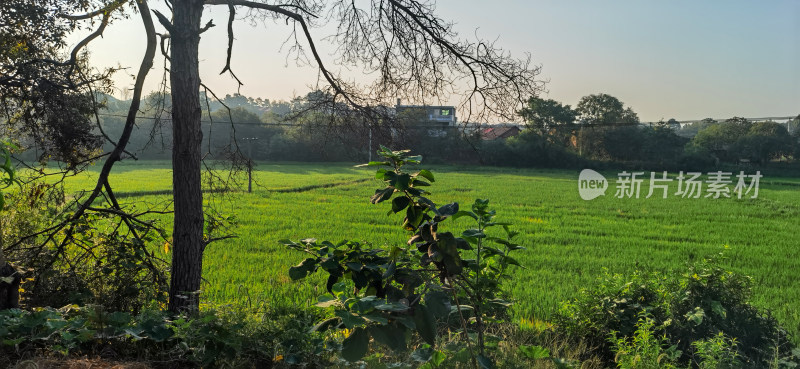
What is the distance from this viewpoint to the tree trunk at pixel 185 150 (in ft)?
11.6

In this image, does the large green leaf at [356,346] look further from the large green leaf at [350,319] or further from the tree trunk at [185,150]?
the tree trunk at [185,150]

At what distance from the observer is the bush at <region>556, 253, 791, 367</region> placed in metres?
3.96

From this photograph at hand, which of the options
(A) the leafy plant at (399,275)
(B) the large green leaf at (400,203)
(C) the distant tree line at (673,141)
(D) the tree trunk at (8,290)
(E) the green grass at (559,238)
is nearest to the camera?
(A) the leafy plant at (399,275)

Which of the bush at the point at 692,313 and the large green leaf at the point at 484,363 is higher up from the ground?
the large green leaf at the point at 484,363

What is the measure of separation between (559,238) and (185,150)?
31.9 feet

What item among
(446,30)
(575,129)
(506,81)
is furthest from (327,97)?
(575,129)

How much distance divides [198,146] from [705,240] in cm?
1181

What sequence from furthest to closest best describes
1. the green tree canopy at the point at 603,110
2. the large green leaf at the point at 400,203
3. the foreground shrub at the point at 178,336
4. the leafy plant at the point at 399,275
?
the green tree canopy at the point at 603,110 → the foreground shrub at the point at 178,336 → the large green leaf at the point at 400,203 → the leafy plant at the point at 399,275

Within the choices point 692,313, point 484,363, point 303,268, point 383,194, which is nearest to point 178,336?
point 303,268

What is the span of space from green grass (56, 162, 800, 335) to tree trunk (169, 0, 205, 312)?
0.61 metres

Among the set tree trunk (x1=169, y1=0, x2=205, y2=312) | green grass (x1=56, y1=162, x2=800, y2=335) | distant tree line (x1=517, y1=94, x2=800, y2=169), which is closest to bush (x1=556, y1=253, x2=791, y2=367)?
green grass (x1=56, y1=162, x2=800, y2=335)

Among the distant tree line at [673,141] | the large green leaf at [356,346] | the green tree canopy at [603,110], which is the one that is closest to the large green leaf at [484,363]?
the large green leaf at [356,346]

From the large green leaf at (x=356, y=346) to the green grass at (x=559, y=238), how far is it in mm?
1466

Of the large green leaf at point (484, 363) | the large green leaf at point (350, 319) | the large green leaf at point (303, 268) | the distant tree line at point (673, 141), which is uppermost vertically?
the distant tree line at point (673, 141)
